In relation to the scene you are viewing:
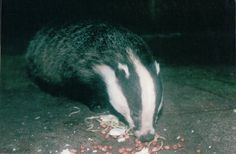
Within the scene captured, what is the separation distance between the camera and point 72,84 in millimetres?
4172

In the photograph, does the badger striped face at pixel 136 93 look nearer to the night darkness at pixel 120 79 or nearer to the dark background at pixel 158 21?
the night darkness at pixel 120 79

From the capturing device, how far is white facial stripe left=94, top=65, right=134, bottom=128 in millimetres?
3494

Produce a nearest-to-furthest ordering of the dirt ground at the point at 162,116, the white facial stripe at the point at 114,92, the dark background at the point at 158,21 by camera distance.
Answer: the dirt ground at the point at 162,116 → the white facial stripe at the point at 114,92 → the dark background at the point at 158,21

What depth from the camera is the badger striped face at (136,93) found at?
10.7 feet

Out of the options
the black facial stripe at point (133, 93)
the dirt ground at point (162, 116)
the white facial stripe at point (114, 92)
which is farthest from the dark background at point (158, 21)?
the black facial stripe at point (133, 93)

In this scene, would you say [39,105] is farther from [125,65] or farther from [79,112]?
[125,65]

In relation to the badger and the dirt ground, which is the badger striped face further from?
the dirt ground

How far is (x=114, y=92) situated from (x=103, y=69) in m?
0.27

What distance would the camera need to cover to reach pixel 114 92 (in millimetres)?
3600

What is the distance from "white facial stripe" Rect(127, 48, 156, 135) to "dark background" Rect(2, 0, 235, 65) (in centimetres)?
198

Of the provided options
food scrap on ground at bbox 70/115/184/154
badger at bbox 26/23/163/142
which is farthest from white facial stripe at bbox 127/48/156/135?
food scrap on ground at bbox 70/115/184/154

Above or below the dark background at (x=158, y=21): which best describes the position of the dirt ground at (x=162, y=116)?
below

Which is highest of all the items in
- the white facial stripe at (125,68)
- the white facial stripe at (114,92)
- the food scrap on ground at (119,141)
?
the white facial stripe at (125,68)

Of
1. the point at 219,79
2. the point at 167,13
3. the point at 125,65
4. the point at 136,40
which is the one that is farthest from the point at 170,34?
the point at 125,65
